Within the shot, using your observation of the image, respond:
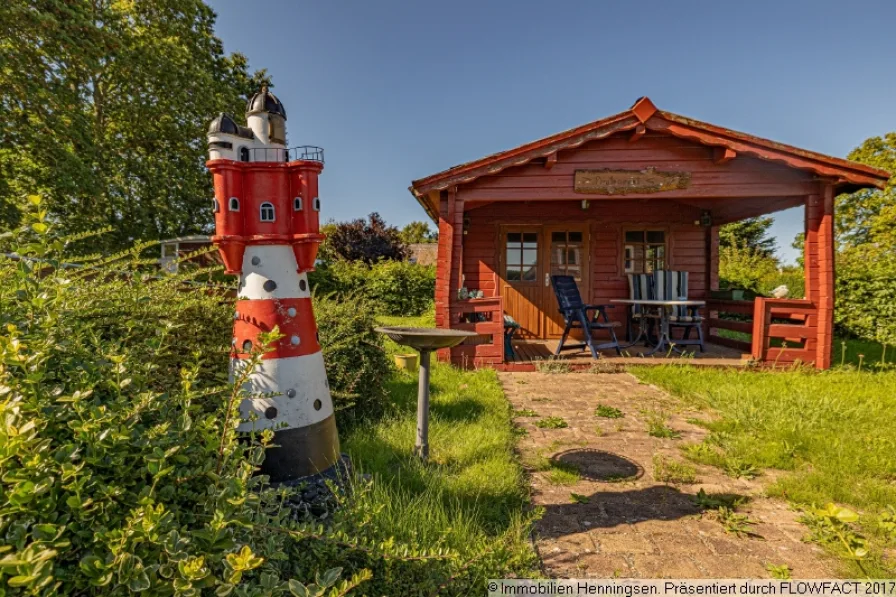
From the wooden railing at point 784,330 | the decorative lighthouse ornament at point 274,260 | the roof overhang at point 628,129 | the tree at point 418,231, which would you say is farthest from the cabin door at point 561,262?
the tree at point 418,231

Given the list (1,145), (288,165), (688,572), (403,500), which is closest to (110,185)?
(1,145)

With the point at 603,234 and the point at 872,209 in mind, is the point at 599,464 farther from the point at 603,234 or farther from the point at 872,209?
the point at 872,209

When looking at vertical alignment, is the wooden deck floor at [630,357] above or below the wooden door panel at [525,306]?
below

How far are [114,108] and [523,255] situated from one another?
13.6m

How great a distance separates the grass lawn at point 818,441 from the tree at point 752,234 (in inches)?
966

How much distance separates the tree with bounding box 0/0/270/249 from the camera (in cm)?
967

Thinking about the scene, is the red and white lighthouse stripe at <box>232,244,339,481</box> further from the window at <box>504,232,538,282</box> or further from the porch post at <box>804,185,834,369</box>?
the porch post at <box>804,185,834,369</box>

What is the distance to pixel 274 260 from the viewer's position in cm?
218

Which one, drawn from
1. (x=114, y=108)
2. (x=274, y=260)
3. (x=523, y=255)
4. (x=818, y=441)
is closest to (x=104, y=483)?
(x=274, y=260)

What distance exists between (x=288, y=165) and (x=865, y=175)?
7434mm

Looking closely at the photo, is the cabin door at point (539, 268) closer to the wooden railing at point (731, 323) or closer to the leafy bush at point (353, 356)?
the wooden railing at point (731, 323)

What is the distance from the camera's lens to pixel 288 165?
219 centimetres

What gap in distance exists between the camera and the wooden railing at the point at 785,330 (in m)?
5.97

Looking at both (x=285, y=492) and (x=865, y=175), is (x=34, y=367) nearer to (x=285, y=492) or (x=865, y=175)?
(x=285, y=492)
